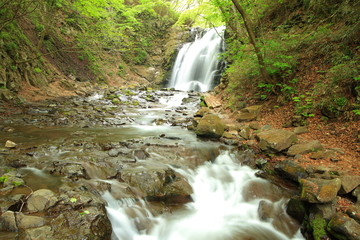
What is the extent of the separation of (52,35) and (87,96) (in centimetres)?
641

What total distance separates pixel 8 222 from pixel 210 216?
322cm

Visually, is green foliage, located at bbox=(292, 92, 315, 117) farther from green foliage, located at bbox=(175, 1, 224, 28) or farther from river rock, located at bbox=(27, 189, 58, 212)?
river rock, located at bbox=(27, 189, 58, 212)

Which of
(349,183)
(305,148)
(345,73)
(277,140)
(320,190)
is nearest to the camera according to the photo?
(320,190)

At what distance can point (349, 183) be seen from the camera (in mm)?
3471

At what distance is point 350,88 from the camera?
16.7 feet

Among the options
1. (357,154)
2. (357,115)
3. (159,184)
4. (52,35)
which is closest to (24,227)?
(159,184)

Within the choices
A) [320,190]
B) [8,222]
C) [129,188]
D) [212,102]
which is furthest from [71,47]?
[320,190]

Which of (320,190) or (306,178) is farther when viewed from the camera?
(306,178)

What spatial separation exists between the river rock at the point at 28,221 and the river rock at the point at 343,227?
397 centimetres

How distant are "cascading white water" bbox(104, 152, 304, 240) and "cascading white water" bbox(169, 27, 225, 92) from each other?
14.7 metres

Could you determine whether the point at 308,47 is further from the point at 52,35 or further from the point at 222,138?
the point at 52,35

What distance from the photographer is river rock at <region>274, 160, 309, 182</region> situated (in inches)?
168

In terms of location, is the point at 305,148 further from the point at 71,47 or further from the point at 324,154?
the point at 71,47

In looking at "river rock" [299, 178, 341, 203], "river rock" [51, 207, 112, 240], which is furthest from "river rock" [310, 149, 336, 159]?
"river rock" [51, 207, 112, 240]
